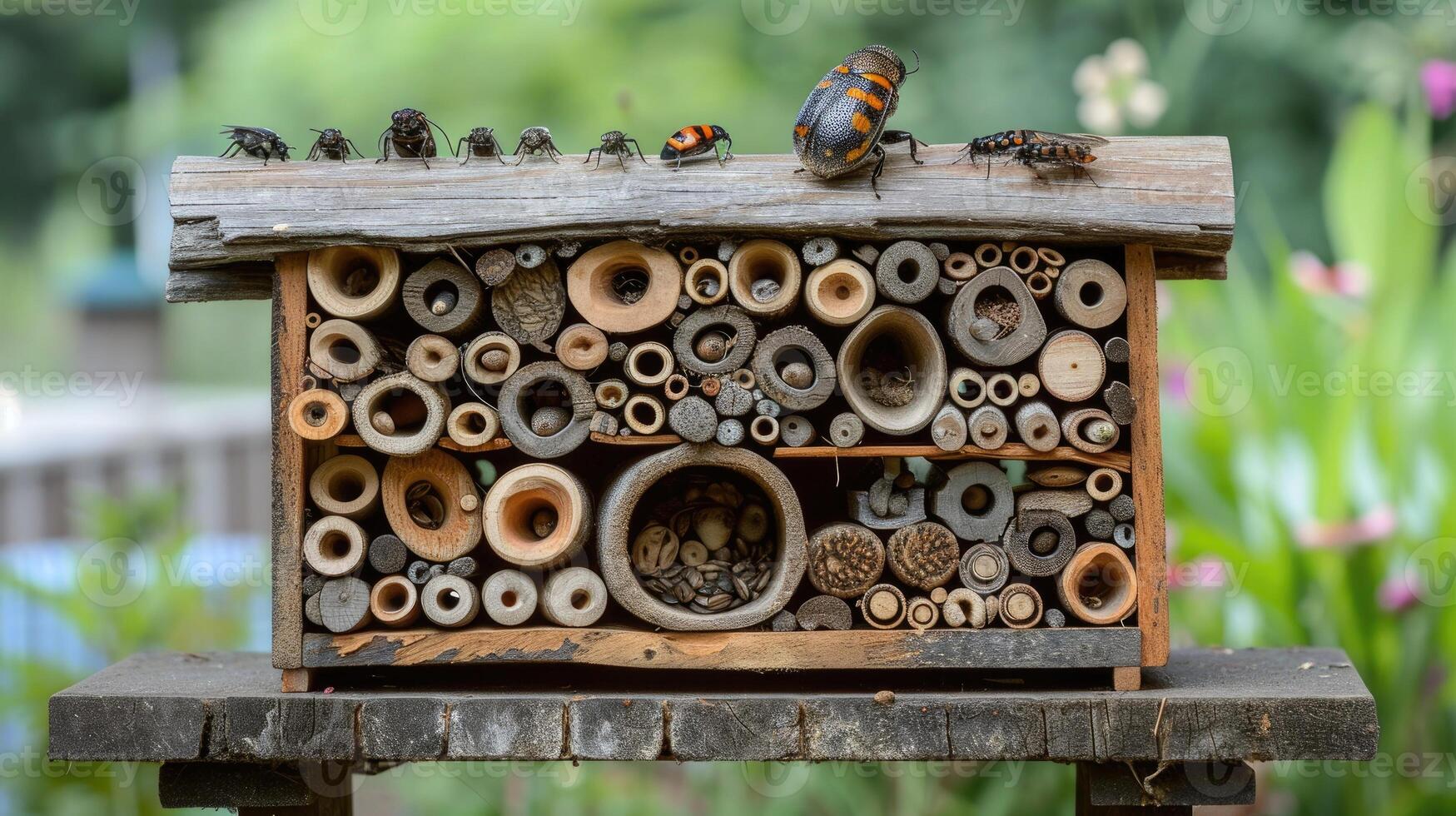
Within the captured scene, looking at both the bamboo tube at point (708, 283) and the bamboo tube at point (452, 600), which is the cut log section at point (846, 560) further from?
the bamboo tube at point (452, 600)

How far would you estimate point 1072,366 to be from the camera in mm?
2219

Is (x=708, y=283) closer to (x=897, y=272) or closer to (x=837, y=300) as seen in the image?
(x=837, y=300)

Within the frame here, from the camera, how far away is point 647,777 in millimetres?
4734

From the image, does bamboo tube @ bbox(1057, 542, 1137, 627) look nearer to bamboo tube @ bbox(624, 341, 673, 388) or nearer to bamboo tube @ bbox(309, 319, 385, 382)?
bamboo tube @ bbox(624, 341, 673, 388)

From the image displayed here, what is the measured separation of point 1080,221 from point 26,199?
12.4m

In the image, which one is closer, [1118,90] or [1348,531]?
[1348,531]

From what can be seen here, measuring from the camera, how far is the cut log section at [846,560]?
7.36 feet

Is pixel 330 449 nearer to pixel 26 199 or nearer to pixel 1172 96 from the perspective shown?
pixel 1172 96

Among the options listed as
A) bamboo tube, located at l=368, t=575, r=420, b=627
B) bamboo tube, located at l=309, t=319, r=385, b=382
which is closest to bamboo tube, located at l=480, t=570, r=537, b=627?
bamboo tube, located at l=368, t=575, r=420, b=627

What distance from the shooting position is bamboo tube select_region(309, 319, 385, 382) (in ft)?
7.29

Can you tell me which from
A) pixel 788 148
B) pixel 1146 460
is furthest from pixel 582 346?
pixel 788 148

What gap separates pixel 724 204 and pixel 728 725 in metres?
0.90

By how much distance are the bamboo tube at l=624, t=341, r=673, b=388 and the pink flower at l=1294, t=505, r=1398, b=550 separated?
7.80 feet

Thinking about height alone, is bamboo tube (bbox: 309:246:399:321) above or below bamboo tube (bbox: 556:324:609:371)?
above
